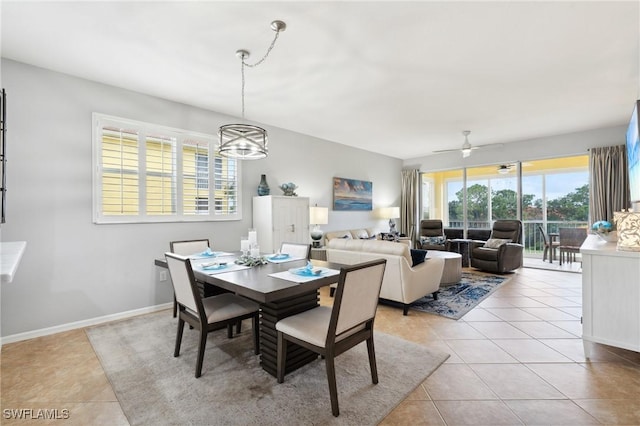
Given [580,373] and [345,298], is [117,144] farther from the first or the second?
[580,373]

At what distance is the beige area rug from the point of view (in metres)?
1.74

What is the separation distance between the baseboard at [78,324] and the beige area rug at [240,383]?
0.55 m

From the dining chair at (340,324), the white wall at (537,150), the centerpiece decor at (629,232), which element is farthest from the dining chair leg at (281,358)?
the white wall at (537,150)

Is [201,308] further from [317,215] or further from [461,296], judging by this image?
[461,296]

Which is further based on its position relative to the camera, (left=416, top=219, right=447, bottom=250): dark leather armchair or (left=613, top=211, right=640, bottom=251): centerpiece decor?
(left=416, top=219, right=447, bottom=250): dark leather armchair

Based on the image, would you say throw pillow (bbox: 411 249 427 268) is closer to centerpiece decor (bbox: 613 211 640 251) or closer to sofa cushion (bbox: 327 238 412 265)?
sofa cushion (bbox: 327 238 412 265)

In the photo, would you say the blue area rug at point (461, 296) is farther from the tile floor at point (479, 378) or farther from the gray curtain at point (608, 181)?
the gray curtain at point (608, 181)

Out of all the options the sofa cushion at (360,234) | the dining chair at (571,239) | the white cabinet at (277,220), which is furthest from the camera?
the sofa cushion at (360,234)

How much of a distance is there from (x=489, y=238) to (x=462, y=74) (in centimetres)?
422

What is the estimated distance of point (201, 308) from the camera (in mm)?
2104

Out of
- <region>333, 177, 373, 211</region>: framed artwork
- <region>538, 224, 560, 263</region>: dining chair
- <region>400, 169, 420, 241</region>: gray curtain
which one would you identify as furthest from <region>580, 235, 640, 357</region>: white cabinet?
<region>400, 169, 420, 241</region>: gray curtain

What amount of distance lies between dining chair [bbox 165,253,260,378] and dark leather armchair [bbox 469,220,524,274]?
480 centimetres

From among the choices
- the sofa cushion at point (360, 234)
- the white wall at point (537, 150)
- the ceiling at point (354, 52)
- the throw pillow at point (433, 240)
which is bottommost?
the throw pillow at point (433, 240)

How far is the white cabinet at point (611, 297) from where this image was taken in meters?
2.20
